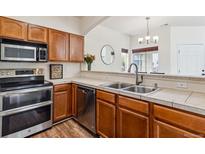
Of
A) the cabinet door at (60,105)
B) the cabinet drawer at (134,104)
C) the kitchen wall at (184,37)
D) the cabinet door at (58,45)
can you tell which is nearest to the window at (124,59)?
the kitchen wall at (184,37)

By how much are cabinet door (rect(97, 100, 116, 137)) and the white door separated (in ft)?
12.3

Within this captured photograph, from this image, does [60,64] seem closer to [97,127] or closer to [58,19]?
[58,19]

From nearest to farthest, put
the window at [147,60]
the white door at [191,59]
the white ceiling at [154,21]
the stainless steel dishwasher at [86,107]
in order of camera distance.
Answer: the stainless steel dishwasher at [86,107], the white ceiling at [154,21], the white door at [191,59], the window at [147,60]

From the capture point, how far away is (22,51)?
7.50 feet

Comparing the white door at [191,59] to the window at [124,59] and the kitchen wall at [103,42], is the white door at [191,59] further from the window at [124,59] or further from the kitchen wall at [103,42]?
the kitchen wall at [103,42]

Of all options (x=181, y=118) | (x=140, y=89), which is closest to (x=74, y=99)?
(x=140, y=89)

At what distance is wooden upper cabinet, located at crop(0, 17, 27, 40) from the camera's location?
212 centimetres

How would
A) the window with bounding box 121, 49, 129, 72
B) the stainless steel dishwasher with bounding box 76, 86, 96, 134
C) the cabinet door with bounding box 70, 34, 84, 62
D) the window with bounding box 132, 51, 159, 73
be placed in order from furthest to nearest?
the window with bounding box 121, 49, 129, 72 → the window with bounding box 132, 51, 159, 73 → the cabinet door with bounding box 70, 34, 84, 62 → the stainless steel dishwasher with bounding box 76, 86, 96, 134

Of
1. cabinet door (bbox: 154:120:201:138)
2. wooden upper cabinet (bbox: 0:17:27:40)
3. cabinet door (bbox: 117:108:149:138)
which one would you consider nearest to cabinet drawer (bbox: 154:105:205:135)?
cabinet door (bbox: 154:120:201:138)

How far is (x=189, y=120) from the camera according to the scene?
1110 mm

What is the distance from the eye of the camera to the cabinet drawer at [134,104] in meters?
1.44

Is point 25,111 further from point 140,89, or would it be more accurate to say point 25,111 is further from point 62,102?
point 140,89

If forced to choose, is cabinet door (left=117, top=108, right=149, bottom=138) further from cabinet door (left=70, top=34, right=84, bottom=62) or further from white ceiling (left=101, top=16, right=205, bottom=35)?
white ceiling (left=101, top=16, right=205, bottom=35)

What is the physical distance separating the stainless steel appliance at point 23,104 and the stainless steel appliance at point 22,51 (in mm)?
306
